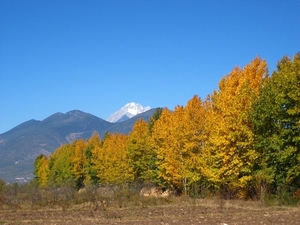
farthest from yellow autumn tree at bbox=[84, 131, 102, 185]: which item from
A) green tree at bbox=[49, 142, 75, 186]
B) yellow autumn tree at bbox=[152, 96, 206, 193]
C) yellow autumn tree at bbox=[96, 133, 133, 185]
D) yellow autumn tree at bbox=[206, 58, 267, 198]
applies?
yellow autumn tree at bbox=[206, 58, 267, 198]

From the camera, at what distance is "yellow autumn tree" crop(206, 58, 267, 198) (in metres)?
33.8

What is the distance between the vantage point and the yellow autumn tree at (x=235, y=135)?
1329 inches

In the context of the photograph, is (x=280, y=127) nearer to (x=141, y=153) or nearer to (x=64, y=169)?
(x=141, y=153)

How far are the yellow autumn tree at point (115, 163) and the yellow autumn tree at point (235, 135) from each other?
29083mm

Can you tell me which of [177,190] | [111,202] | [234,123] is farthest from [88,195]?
[234,123]

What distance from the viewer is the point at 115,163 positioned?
6919 cm

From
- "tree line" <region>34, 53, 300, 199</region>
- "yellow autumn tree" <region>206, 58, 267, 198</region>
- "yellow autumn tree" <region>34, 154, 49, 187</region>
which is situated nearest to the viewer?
"tree line" <region>34, 53, 300, 199</region>

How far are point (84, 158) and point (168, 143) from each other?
160 feet

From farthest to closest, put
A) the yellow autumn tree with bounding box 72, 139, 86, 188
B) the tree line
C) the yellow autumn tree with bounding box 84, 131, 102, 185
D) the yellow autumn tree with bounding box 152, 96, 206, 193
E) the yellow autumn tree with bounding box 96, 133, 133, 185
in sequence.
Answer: the yellow autumn tree with bounding box 72, 139, 86, 188 < the yellow autumn tree with bounding box 84, 131, 102, 185 < the yellow autumn tree with bounding box 96, 133, 133, 185 < the yellow autumn tree with bounding box 152, 96, 206, 193 < the tree line

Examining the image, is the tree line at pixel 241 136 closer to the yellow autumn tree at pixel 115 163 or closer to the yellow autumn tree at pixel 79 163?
the yellow autumn tree at pixel 115 163

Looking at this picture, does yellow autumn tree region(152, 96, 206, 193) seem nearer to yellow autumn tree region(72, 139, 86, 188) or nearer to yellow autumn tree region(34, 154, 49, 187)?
yellow autumn tree region(72, 139, 86, 188)

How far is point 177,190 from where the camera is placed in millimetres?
53438

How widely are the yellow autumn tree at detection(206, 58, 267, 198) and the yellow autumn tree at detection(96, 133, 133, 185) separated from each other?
29083mm

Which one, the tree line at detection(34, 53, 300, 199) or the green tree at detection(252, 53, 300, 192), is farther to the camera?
the tree line at detection(34, 53, 300, 199)
